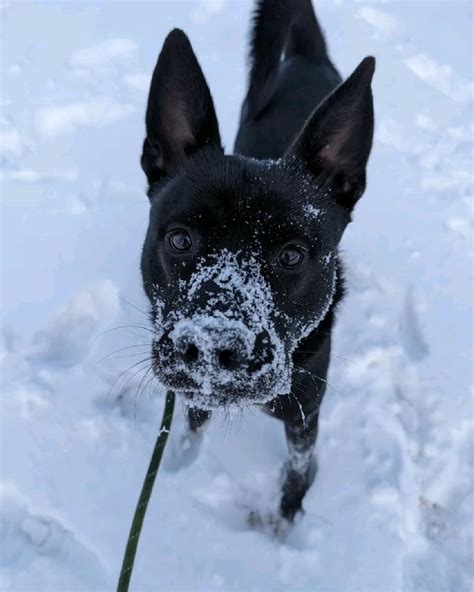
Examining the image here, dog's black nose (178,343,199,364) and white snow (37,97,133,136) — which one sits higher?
dog's black nose (178,343,199,364)

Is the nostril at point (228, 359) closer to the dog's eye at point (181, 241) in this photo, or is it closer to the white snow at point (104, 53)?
the dog's eye at point (181, 241)

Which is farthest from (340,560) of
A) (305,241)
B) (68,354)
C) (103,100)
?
(103,100)

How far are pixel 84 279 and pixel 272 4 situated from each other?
222 centimetres

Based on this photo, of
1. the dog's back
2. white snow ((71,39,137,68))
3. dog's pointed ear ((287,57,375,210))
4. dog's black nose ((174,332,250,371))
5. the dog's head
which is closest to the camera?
dog's black nose ((174,332,250,371))

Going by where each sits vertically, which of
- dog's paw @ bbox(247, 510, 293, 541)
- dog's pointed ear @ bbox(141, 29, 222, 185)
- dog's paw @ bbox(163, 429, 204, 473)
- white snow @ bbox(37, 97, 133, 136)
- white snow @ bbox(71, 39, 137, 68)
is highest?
dog's pointed ear @ bbox(141, 29, 222, 185)

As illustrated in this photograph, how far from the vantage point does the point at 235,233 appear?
1809 millimetres

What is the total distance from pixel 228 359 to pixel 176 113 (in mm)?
1130

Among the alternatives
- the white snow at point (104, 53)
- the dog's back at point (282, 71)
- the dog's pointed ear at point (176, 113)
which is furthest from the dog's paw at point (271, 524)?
the white snow at point (104, 53)

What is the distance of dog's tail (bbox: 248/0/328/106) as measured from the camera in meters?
3.71

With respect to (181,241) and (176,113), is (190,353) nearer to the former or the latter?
(181,241)

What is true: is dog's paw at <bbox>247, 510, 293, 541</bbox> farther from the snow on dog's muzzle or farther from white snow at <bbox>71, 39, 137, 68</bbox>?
white snow at <bbox>71, 39, 137, 68</bbox>

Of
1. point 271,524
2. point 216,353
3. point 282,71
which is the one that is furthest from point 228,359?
point 282,71

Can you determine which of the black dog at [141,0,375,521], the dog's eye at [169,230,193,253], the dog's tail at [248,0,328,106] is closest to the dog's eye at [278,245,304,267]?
the black dog at [141,0,375,521]

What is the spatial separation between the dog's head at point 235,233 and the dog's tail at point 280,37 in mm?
1675
